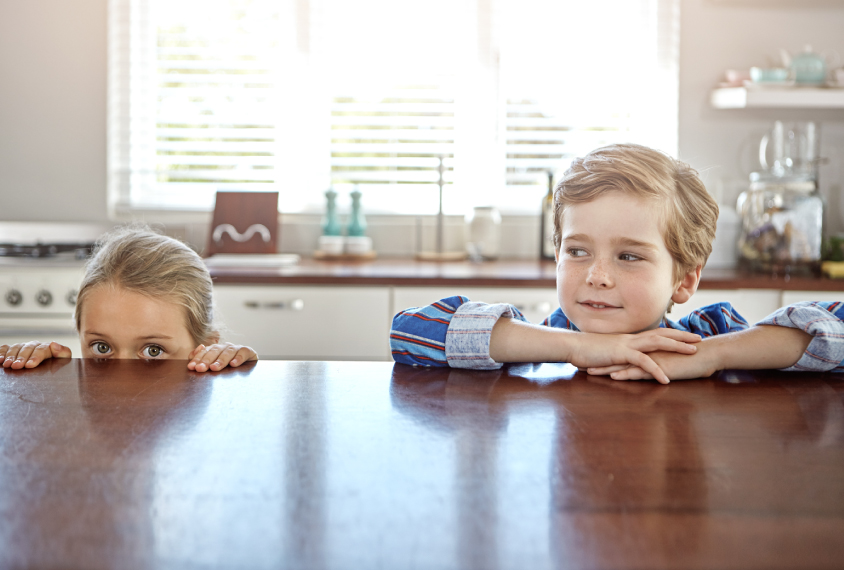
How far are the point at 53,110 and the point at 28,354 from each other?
2262 millimetres

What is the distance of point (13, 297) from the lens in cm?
208

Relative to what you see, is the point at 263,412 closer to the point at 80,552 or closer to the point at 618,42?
the point at 80,552

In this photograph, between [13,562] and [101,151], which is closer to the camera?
[13,562]

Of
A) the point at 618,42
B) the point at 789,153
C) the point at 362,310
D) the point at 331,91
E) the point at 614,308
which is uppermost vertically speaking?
the point at 618,42

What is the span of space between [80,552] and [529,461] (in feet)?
0.80

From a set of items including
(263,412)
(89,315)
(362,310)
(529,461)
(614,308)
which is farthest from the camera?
(362,310)

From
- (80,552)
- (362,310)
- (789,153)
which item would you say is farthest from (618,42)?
(80,552)

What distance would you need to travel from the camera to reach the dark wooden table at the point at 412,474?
320mm

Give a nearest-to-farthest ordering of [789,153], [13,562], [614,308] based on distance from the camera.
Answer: [13,562] < [614,308] < [789,153]

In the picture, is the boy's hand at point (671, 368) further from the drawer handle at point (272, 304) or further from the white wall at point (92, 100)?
the white wall at point (92, 100)

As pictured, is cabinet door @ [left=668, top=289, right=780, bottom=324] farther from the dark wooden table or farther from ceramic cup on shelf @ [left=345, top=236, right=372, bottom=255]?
the dark wooden table

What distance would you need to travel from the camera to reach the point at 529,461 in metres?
0.43

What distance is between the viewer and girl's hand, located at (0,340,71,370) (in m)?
0.69

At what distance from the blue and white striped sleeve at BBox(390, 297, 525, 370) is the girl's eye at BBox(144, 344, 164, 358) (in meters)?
0.44
